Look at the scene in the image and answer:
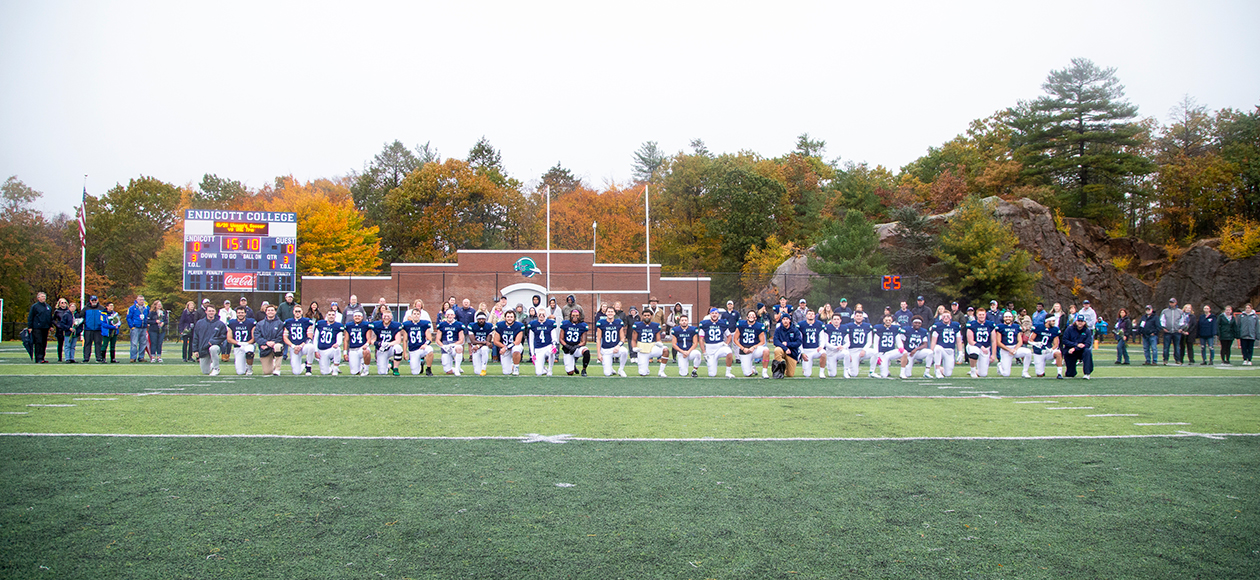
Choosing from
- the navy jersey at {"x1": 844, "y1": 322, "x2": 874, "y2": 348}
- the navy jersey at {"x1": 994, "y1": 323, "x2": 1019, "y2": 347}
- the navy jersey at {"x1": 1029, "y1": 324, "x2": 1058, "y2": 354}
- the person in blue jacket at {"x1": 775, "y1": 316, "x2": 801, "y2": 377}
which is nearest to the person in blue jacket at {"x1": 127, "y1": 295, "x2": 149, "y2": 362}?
the person in blue jacket at {"x1": 775, "y1": 316, "x2": 801, "y2": 377}

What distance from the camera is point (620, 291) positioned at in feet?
122

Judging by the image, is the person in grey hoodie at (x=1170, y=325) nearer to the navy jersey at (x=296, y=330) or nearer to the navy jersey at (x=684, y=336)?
the navy jersey at (x=684, y=336)

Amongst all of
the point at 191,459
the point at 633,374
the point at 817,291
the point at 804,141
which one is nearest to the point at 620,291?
the point at 817,291

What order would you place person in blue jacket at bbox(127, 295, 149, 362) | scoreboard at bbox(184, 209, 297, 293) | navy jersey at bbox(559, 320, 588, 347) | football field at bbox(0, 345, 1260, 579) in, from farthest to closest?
scoreboard at bbox(184, 209, 297, 293), person in blue jacket at bbox(127, 295, 149, 362), navy jersey at bbox(559, 320, 588, 347), football field at bbox(0, 345, 1260, 579)

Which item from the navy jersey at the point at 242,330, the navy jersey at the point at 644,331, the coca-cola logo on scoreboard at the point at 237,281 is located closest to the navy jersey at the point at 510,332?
the navy jersey at the point at 644,331

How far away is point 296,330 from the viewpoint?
14.5 m

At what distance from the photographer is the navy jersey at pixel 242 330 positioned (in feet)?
46.9

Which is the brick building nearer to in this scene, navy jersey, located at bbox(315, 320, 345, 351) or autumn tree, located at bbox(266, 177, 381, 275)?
autumn tree, located at bbox(266, 177, 381, 275)

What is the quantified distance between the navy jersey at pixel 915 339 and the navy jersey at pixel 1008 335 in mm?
1498

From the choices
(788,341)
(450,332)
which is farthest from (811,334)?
(450,332)

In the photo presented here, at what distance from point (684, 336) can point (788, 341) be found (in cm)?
204

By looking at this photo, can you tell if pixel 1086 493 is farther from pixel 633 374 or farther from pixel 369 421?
pixel 633 374

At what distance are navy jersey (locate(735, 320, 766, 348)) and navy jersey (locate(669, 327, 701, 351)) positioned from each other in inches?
33.7

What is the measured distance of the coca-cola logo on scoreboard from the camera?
23.9m
